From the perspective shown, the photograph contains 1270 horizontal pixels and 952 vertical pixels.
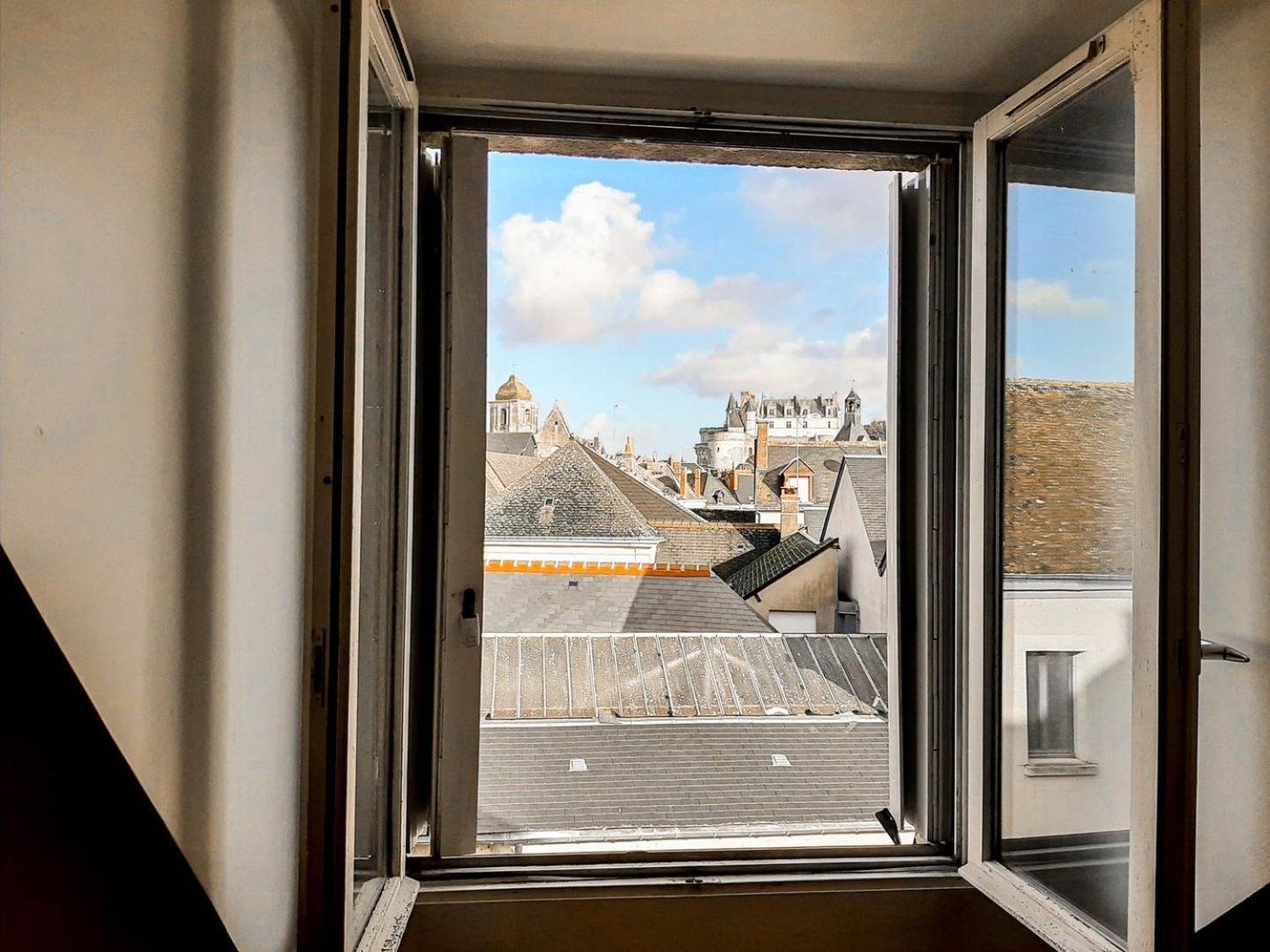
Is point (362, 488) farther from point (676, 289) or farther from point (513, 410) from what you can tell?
point (676, 289)

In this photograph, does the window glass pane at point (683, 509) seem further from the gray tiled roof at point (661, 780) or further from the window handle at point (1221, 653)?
the window handle at point (1221, 653)

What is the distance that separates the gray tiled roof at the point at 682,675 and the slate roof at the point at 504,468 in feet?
1.26

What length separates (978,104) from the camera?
1.96m

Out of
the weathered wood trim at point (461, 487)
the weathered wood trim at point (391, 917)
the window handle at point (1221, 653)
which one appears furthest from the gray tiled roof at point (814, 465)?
the weathered wood trim at point (391, 917)

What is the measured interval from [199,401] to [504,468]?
969mm

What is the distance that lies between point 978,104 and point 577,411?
1295mm

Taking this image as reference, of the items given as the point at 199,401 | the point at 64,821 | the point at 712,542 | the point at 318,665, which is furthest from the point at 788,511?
the point at 64,821

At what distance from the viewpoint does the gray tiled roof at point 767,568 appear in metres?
2.00

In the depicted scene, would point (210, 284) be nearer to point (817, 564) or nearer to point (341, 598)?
point (341, 598)

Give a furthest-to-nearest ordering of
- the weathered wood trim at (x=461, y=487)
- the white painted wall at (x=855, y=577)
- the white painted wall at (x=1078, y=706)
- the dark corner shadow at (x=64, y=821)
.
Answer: the white painted wall at (x=855, y=577)
the weathered wood trim at (x=461, y=487)
the white painted wall at (x=1078, y=706)
the dark corner shadow at (x=64, y=821)

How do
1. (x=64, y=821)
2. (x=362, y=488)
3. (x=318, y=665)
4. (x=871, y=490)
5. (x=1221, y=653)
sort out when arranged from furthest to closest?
(x=871, y=490) < (x=1221, y=653) < (x=362, y=488) < (x=318, y=665) < (x=64, y=821)

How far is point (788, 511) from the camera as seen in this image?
2004 mm

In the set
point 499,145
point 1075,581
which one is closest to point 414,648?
point 499,145

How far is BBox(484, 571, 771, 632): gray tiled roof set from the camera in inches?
76.0
